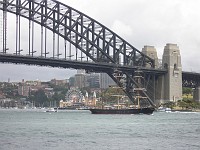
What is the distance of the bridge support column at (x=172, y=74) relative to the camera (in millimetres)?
150125

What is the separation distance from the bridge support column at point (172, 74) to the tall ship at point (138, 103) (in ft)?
22.8

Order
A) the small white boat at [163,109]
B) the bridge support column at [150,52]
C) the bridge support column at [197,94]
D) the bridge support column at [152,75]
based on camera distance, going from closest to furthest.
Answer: the small white boat at [163,109], the bridge support column at [152,75], the bridge support column at [150,52], the bridge support column at [197,94]

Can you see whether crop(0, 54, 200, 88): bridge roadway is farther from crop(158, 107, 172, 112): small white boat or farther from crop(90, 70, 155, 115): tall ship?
crop(158, 107, 172, 112): small white boat

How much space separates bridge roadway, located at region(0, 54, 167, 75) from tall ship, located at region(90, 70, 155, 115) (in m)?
2.24

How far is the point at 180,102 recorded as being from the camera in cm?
15538

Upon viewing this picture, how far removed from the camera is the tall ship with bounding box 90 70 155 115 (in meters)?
128

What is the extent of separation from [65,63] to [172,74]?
1561 inches

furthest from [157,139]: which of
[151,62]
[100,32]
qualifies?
[151,62]

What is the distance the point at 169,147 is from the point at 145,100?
100 metres

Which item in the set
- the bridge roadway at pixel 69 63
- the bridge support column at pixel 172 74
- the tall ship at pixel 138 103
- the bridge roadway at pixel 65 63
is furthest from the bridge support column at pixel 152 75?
the bridge roadway at pixel 65 63

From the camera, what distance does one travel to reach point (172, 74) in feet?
493

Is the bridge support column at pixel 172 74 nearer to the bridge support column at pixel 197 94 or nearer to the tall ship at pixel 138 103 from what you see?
the tall ship at pixel 138 103

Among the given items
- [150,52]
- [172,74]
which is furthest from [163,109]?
[150,52]

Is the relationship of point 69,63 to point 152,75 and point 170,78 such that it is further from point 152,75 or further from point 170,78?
point 170,78
